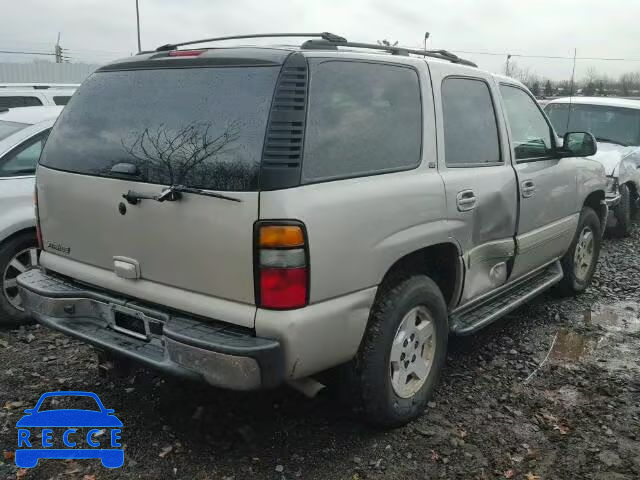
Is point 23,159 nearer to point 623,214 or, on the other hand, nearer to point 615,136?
point 623,214

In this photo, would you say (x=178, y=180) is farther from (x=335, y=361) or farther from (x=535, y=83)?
(x=535, y=83)

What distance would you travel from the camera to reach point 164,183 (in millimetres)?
2797

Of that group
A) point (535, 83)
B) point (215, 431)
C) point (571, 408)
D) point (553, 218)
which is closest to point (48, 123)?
point (215, 431)

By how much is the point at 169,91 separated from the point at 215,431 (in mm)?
1797

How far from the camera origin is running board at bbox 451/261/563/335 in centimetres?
383

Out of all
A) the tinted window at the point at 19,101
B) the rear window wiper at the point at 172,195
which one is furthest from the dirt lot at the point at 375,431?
the tinted window at the point at 19,101

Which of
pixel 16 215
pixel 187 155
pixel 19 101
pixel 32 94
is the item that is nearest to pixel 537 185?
pixel 187 155

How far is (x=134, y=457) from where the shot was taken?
3.07 metres

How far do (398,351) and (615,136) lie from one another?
7590mm

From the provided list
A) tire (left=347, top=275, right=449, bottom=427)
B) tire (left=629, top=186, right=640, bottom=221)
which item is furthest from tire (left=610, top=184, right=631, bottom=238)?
tire (left=347, top=275, right=449, bottom=427)

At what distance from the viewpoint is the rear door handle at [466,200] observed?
3.52 m

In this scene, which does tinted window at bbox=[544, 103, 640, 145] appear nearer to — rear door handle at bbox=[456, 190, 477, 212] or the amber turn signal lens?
rear door handle at bbox=[456, 190, 477, 212]

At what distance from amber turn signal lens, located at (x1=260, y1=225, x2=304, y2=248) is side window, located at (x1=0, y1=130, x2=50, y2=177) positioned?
3097mm

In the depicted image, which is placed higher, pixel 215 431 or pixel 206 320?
pixel 206 320
